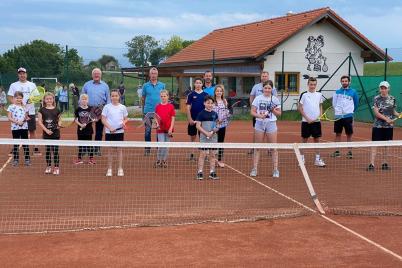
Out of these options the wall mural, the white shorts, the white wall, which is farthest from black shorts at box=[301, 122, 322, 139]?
the wall mural

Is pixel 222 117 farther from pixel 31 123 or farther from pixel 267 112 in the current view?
pixel 31 123

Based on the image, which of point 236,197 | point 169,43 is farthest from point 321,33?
point 169,43

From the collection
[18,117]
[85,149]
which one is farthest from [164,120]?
[18,117]

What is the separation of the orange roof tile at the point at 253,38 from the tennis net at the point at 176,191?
1586cm

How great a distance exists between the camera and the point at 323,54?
27.2 meters

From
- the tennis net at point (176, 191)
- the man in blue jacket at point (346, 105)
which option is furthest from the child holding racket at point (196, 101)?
the man in blue jacket at point (346, 105)

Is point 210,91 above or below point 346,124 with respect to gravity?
A: above

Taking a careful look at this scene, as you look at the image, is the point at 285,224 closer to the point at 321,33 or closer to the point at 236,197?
the point at 236,197

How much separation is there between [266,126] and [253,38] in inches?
799

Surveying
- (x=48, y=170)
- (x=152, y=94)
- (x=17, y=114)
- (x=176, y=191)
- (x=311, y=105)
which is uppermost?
(x=152, y=94)

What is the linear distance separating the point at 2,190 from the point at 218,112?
13.2 ft

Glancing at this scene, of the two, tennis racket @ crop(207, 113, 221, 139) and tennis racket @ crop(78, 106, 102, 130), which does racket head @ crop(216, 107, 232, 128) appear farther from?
tennis racket @ crop(78, 106, 102, 130)

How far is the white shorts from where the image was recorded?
936 cm

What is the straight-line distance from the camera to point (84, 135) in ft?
33.4
